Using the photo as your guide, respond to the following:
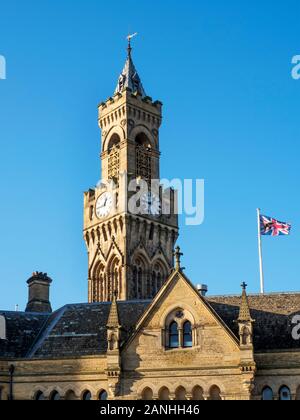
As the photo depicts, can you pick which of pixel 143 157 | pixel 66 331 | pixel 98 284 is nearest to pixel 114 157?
pixel 143 157

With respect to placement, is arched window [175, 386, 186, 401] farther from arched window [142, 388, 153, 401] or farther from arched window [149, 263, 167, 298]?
arched window [149, 263, 167, 298]

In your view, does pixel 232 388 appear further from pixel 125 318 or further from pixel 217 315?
pixel 125 318

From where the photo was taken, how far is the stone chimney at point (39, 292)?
202 feet

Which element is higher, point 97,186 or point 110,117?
point 110,117

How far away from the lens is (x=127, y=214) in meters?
79.4

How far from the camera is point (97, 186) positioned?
85062mm

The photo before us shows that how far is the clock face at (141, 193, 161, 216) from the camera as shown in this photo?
268 ft

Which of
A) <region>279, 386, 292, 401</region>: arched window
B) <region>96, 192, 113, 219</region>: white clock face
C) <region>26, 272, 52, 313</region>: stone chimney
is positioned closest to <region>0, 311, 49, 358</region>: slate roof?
<region>26, 272, 52, 313</region>: stone chimney

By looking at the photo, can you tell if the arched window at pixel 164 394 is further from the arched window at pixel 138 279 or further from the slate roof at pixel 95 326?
the arched window at pixel 138 279

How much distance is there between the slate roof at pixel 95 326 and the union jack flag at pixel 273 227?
25.5 ft

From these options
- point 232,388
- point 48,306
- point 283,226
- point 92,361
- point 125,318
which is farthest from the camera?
point 48,306

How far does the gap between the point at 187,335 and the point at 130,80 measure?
52419 millimetres

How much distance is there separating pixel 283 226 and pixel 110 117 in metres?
39.1
